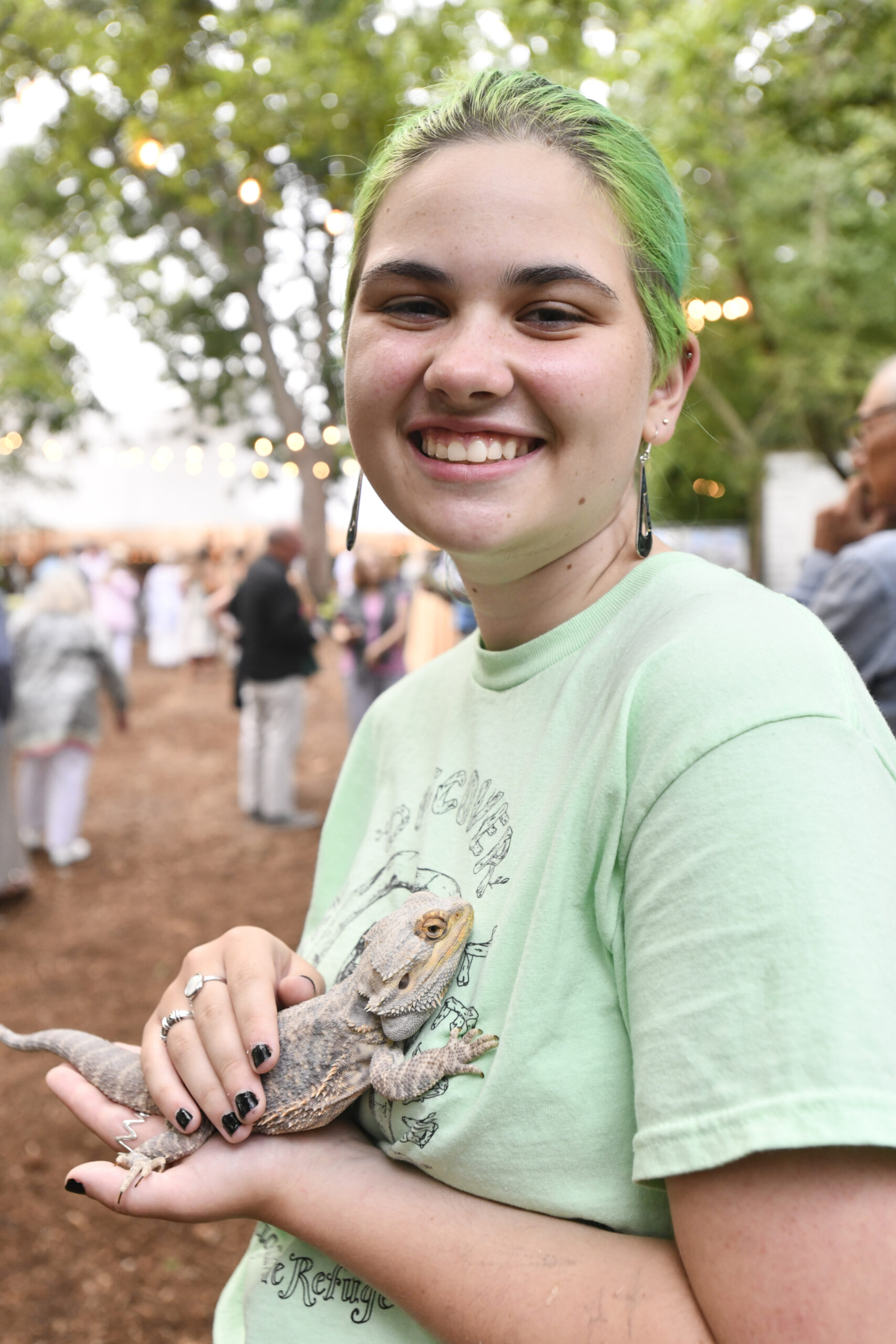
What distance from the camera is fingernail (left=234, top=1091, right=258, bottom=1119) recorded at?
4.07ft

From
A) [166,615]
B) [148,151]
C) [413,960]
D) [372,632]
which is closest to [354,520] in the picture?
[413,960]

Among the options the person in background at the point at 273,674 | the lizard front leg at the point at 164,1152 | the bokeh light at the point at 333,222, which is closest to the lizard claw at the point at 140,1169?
the lizard front leg at the point at 164,1152

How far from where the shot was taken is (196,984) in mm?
1357

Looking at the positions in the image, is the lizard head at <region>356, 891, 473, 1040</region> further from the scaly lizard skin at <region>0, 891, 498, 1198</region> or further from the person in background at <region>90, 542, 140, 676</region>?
the person in background at <region>90, 542, 140, 676</region>

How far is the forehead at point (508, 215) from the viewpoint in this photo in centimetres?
111

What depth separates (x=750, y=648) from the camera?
0.93 meters

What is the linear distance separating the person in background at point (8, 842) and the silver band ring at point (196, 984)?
6056 millimetres

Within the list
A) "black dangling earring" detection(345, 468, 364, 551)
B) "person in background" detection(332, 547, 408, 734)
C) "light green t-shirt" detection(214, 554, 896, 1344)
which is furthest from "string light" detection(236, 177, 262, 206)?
"light green t-shirt" detection(214, 554, 896, 1344)

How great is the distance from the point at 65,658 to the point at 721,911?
304 inches

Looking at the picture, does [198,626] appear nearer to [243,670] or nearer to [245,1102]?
[243,670]

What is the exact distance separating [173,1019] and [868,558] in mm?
2620

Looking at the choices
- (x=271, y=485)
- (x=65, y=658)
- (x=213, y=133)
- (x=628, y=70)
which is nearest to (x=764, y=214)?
(x=628, y=70)

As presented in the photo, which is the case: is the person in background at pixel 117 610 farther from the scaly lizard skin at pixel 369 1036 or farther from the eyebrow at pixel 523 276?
the eyebrow at pixel 523 276

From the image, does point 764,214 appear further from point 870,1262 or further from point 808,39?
point 870,1262
